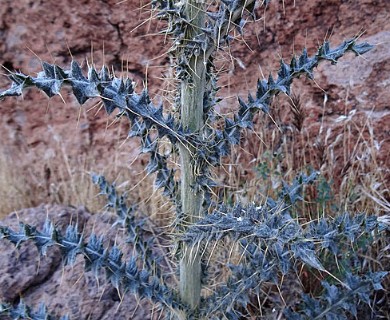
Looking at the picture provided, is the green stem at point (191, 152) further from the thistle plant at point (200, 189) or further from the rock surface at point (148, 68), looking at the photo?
the rock surface at point (148, 68)

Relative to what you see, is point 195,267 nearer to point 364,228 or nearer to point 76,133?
point 364,228

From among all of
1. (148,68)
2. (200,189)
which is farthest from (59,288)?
(148,68)

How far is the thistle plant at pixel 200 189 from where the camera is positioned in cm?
135

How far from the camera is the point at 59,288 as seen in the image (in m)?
2.23

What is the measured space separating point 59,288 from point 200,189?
960mm

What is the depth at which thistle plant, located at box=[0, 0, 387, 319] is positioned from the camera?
1.35 m

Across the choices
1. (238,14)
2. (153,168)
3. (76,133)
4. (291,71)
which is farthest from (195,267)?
(76,133)

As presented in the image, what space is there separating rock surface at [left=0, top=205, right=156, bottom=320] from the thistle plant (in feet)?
1.05

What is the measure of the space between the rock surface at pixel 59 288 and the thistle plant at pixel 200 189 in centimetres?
32

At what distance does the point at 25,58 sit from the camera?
10.6 ft

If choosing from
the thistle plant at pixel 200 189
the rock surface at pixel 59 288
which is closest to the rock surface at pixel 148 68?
the rock surface at pixel 59 288

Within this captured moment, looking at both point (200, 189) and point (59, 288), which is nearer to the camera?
point (200, 189)

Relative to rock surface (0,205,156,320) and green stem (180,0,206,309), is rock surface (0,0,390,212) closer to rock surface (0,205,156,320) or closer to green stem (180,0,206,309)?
rock surface (0,205,156,320)

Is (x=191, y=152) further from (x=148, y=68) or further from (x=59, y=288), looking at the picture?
(x=148, y=68)
